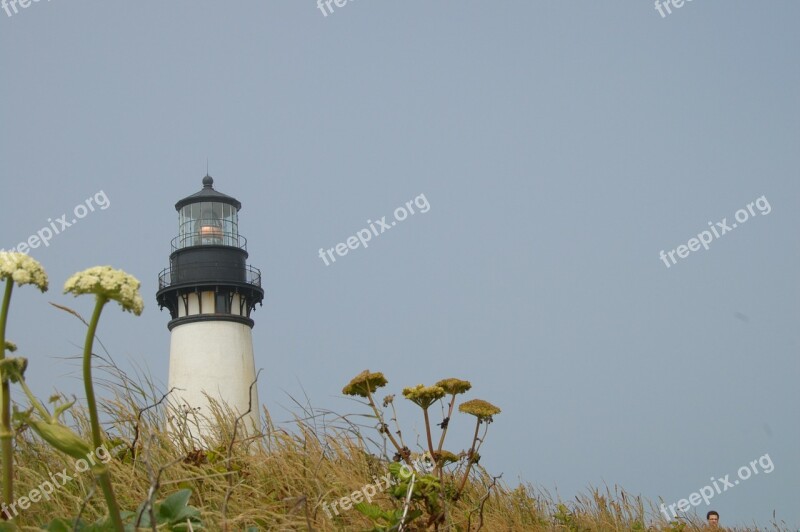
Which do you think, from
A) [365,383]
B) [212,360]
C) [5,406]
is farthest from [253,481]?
[212,360]

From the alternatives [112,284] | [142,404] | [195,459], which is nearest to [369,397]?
[195,459]

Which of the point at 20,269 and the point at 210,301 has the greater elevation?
the point at 210,301

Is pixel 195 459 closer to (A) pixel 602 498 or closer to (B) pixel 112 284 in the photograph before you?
(B) pixel 112 284

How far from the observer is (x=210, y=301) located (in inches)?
890

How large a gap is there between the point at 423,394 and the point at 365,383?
15.7 inches

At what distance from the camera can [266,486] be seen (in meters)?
4.91

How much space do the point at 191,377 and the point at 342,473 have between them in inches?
713

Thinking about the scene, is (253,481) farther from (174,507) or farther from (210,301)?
(210,301)

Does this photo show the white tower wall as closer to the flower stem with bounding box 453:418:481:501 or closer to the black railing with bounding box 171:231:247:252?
the black railing with bounding box 171:231:247:252

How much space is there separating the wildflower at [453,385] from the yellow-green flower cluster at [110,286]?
9.51ft

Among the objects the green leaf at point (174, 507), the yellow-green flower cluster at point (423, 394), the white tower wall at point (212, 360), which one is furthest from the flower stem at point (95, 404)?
the white tower wall at point (212, 360)

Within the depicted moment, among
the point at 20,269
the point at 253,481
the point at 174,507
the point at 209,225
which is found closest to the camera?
the point at 20,269

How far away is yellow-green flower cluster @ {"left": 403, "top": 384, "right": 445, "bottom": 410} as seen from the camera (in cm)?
499

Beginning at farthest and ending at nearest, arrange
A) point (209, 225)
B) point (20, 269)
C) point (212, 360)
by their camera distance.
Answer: point (209, 225), point (212, 360), point (20, 269)
